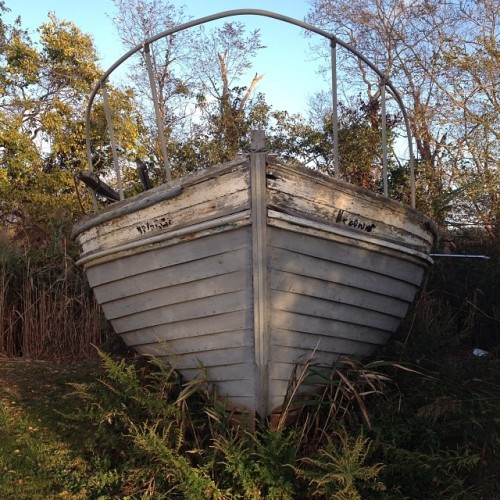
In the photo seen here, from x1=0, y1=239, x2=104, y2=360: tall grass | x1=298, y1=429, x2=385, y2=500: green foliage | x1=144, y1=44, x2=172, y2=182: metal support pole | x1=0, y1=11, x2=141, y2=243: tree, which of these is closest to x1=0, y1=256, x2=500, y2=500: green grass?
x1=298, y1=429, x2=385, y2=500: green foliage

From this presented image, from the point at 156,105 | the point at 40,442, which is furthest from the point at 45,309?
the point at 156,105

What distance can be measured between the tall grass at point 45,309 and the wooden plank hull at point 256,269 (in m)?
2.61

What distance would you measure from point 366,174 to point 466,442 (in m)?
9.83

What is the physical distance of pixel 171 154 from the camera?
13328 mm

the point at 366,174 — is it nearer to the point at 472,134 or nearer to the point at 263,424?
the point at 472,134

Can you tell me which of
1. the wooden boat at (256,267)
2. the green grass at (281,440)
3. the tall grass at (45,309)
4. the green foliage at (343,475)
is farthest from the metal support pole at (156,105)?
the tall grass at (45,309)

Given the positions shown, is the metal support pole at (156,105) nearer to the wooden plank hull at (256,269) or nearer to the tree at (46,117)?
the wooden plank hull at (256,269)

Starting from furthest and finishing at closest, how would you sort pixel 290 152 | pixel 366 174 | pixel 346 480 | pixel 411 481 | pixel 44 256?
pixel 290 152 → pixel 366 174 → pixel 44 256 → pixel 411 481 → pixel 346 480

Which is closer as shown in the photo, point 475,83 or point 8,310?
point 8,310

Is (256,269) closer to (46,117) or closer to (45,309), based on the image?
(45,309)

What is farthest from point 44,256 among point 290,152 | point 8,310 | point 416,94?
point 416,94

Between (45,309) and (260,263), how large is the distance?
4.41 metres

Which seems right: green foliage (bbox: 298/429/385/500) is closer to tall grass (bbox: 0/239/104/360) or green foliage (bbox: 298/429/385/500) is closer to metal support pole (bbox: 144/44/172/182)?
metal support pole (bbox: 144/44/172/182)

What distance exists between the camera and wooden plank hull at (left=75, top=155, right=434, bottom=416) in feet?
13.0
